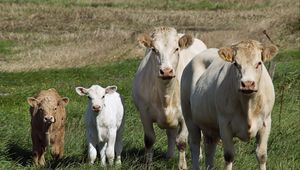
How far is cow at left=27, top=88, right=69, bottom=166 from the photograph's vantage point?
13070 millimetres

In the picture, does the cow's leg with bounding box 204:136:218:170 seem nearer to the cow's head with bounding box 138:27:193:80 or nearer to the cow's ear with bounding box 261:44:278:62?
the cow's head with bounding box 138:27:193:80

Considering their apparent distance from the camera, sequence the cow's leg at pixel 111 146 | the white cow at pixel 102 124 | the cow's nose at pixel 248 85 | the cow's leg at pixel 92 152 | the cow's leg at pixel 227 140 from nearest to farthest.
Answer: the cow's nose at pixel 248 85, the cow's leg at pixel 227 140, the cow's leg at pixel 92 152, the cow's leg at pixel 111 146, the white cow at pixel 102 124

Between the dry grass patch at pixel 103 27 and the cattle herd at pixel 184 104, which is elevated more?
the cattle herd at pixel 184 104

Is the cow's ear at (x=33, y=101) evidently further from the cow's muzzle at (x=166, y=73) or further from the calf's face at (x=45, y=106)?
the cow's muzzle at (x=166, y=73)

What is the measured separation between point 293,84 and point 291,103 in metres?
3.08

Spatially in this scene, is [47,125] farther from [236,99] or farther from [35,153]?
[236,99]

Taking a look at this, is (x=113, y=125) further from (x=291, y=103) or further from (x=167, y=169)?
(x=291, y=103)

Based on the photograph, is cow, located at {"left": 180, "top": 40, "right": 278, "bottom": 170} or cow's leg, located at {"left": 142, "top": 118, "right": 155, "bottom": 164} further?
cow's leg, located at {"left": 142, "top": 118, "right": 155, "bottom": 164}

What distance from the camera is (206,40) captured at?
39531 millimetres

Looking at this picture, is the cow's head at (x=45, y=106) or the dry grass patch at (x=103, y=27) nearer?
the cow's head at (x=45, y=106)

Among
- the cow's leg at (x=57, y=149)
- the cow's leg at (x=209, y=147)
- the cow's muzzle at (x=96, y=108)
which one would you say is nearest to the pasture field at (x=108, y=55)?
the cow's leg at (x=57, y=149)

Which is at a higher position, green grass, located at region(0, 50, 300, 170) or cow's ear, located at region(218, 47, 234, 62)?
cow's ear, located at region(218, 47, 234, 62)

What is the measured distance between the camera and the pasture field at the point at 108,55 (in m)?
13.8

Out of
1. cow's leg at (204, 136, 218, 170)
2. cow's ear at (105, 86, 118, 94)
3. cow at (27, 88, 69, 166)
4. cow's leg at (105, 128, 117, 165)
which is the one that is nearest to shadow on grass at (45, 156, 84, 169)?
cow at (27, 88, 69, 166)
